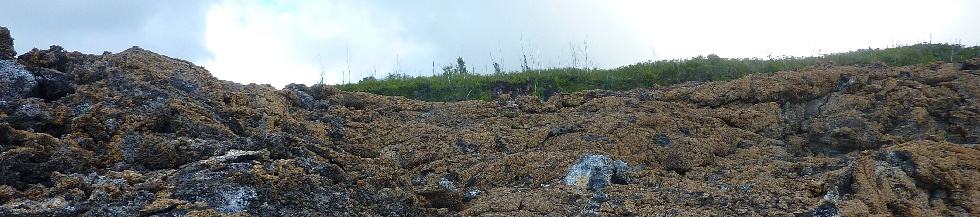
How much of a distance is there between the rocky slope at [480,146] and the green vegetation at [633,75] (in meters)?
4.29

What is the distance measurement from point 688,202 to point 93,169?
4.48 m

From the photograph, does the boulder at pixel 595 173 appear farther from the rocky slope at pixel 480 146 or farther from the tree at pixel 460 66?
the tree at pixel 460 66

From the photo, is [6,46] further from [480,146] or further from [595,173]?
[595,173]

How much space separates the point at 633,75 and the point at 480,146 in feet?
24.3

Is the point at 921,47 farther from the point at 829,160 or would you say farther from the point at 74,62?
the point at 74,62

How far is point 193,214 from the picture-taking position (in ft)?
15.6

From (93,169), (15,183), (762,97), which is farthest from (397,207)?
(762,97)

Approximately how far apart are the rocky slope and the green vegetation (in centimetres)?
429

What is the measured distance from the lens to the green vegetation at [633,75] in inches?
568

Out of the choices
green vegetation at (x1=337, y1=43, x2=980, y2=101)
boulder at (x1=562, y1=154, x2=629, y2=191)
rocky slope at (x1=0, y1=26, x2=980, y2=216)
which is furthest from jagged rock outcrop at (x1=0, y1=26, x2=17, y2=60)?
green vegetation at (x1=337, y1=43, x2=980, y2=101)

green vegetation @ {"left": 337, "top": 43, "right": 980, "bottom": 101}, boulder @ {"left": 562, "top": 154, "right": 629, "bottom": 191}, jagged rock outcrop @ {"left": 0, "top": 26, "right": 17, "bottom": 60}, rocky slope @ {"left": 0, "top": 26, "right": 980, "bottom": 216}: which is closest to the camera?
rocky slope @ {"left": 0, "top": 26, "right": 980, "bottom": 216}

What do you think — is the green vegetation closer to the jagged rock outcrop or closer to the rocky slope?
the rocky slope

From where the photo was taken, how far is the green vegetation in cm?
1442

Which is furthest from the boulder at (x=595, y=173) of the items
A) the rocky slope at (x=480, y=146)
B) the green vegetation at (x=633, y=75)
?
the green vegetation at (x=633, y=75)
